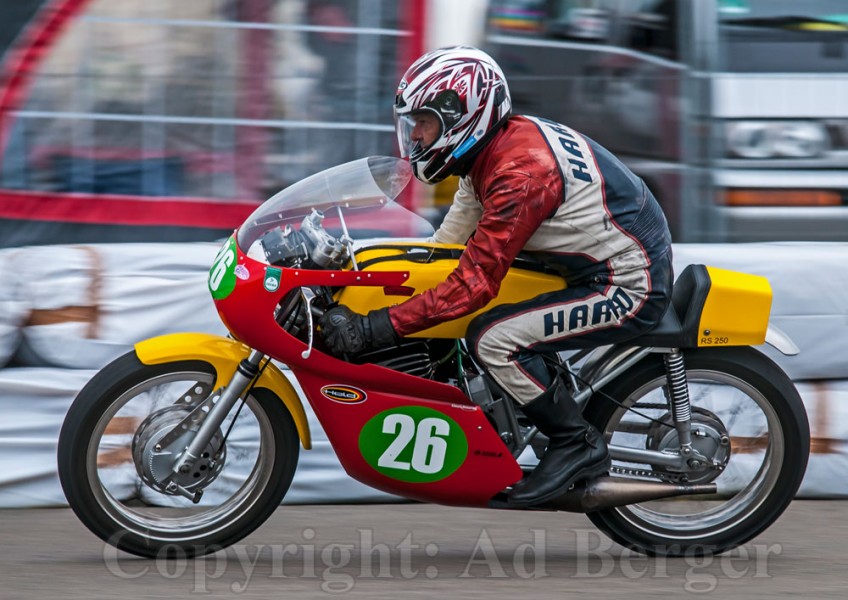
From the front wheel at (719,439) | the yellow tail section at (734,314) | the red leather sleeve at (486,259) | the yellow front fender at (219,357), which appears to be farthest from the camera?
the front wheel at (719,439)

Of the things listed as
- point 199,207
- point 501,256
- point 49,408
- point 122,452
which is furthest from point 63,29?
point 501,256

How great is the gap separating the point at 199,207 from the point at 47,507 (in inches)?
84.2

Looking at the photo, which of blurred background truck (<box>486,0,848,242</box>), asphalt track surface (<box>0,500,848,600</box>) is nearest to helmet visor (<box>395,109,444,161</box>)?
asphalt track surface (<box>0,500,848,600</box>)

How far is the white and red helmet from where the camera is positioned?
478 centimetres

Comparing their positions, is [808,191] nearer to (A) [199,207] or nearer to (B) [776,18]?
(B) [776,18]

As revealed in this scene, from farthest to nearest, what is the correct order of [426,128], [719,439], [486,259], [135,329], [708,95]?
[708,95] → [135,329] → [719,439] → [426,128] → [486,259]

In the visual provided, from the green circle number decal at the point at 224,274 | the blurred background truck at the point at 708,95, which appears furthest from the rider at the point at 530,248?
the blurred background truck at the point at 708,95

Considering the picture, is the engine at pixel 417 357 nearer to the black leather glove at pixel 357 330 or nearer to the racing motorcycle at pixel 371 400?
the racing motorcycle at pixel 371 400

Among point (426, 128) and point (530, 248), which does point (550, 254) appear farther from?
point (426, 128)

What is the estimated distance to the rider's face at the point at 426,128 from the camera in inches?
190

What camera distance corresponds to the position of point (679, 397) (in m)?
5.18

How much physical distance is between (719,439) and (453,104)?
1561mm

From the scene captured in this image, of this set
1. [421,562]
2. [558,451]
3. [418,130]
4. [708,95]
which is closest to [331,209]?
[418,130]

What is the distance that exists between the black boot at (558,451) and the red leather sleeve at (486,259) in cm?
47
